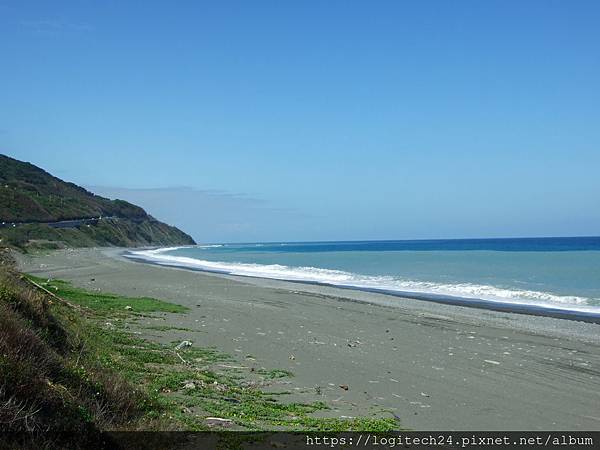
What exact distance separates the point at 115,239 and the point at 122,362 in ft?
331

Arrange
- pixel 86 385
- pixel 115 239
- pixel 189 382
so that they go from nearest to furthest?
pixel 86 385, pixel 189 382, pixel 115 239

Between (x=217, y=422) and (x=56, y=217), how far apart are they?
8811 cm

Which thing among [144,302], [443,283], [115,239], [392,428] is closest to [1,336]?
[392,428]

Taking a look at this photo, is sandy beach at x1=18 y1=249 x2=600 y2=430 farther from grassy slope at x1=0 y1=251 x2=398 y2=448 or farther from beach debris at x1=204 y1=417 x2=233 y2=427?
beach debris at x1=204 y1=417 x2=233 y2=427

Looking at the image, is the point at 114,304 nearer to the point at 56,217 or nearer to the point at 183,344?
the point at 183,344

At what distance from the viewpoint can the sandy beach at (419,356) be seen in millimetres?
8000

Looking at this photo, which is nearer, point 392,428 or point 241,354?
point 392,428

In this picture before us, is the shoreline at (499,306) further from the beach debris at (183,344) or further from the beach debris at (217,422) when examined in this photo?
the beach debris at (217,422)

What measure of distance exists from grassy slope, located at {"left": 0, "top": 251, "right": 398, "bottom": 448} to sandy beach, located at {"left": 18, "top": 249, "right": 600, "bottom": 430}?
0.86 meters

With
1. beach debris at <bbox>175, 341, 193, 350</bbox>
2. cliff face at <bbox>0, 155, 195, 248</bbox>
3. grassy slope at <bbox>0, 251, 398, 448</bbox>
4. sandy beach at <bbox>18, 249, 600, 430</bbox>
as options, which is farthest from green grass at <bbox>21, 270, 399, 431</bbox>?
cliff face at <bbox>0, 155, 195, 248</bbox>

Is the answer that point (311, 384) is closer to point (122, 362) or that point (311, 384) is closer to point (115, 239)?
point (122, 362)

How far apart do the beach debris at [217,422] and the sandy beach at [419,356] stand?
1.66 m

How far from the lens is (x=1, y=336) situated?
16.6 ft

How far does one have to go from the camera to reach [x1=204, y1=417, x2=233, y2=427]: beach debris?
6.20m
